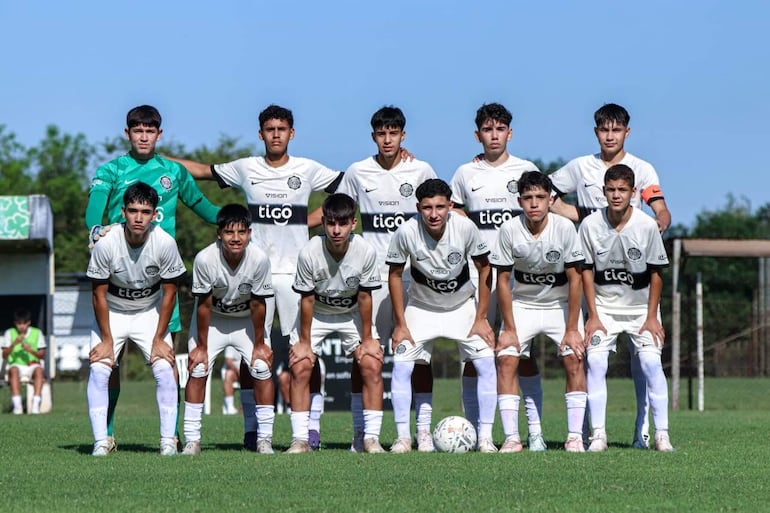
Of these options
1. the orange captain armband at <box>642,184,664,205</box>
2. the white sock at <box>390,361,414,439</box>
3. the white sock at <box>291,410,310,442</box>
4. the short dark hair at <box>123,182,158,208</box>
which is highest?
the orange captain armband at <box>642,184,664,205</box>

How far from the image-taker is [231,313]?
998 centimetres

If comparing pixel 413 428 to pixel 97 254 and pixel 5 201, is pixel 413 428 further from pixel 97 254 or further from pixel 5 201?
pixel 5 201

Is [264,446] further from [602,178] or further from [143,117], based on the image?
[602,178]

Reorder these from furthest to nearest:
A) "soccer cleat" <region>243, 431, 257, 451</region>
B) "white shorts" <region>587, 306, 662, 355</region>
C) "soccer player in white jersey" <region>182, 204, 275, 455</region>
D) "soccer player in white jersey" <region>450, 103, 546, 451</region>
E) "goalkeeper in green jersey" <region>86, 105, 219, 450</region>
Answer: "soccer player in white jersey" <region>450, 103, 546, 451</region>, "soccer cleat" <region>243, 431, 257, 451</region>, "goalkeeper in green jersey" <region>86, 105, 219, 450</region>, "white shorts" <region>587, 306, 662, 355</region>, "soccer player in white jersey" <region>182, 204, 275, 455</region>

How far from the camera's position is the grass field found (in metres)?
6.78

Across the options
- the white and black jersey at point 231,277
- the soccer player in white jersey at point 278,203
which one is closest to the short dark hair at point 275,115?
the soccer player in white jersey at point 278,203

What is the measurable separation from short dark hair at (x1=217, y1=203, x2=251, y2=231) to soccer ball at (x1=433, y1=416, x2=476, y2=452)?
2.16 metres

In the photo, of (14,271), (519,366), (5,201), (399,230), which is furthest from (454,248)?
(14,271)

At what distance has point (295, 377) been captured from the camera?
9.87 m

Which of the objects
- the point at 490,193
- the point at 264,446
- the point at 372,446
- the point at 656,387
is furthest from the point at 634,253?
the point at 264,446

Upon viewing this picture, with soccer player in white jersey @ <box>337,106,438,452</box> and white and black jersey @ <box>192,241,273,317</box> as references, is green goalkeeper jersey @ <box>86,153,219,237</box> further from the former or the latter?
soccer player in white jersey @ <box>337,106,438,452</box>

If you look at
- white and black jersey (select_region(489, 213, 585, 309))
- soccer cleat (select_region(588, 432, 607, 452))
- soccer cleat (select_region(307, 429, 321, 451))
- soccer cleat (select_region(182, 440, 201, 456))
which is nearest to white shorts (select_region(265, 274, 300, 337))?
soccer cleat (select_region(307, 429, 321, 451))

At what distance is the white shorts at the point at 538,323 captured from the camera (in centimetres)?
993

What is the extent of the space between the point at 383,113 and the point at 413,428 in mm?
4409
